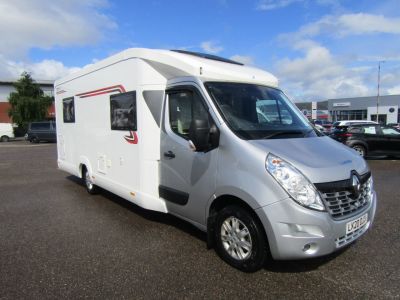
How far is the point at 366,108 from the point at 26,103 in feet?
189

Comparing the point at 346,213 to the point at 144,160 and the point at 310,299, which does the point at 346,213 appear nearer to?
the point at 310,299

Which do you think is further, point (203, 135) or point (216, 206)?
point (216, 206)

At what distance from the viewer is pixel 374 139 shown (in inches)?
545

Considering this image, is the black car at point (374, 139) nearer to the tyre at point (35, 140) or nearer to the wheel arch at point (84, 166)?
the wheel arch at point (84, 166)

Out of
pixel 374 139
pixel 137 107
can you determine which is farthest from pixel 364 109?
pixel 137 107

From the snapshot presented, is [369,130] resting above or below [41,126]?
above

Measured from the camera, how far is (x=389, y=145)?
13.7 meters

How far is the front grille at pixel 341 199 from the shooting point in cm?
343

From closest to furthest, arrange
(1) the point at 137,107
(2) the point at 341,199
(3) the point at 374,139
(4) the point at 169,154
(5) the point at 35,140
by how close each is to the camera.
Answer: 1. (2) the point at 341,199
2. (4) the point at 169,154
3. (1) the point at 137,107
4. (3) the point at 374,139
5. (5) the point at 35,140

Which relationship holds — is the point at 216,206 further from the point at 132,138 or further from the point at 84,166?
the point at 84,166

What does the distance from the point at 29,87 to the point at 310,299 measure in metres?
46.9

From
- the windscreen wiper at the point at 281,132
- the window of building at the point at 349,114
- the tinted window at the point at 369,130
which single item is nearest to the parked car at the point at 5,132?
the tinted window at the point at 369,130

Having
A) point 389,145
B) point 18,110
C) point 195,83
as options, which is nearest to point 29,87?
point 18,110

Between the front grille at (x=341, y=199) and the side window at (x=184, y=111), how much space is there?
163cm
